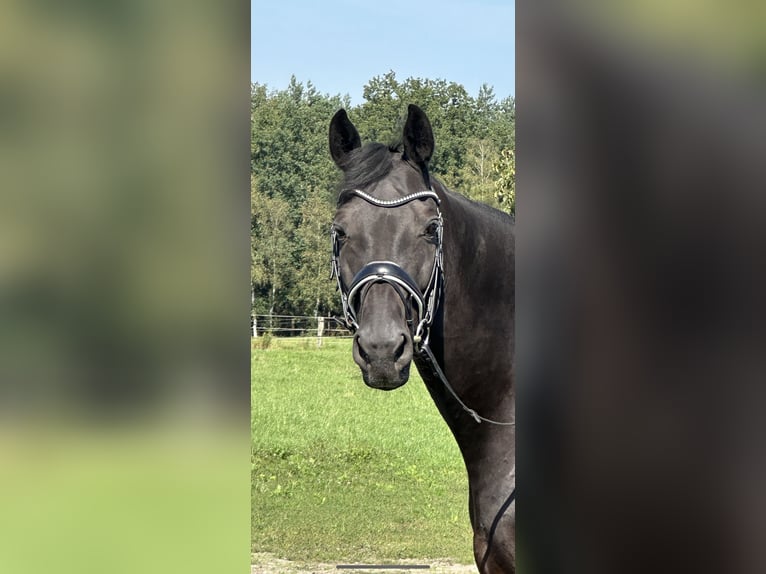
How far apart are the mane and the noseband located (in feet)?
0.28

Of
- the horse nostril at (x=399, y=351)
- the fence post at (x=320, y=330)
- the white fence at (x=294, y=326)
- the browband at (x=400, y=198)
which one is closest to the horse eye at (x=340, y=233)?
the browband at (x=400, y=198)

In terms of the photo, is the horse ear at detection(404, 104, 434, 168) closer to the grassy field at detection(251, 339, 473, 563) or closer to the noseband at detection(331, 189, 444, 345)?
the noseband at detection(331, 189, 444, 345)

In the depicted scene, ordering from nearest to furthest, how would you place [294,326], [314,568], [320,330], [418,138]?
[418,138]
[314,568]
[320,330]
[294,326]

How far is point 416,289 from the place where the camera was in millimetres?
2748

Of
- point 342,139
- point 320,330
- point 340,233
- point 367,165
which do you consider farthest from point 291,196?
point 340,233

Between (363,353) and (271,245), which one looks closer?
(363,353)

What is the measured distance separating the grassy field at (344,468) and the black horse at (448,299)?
388 centimetres

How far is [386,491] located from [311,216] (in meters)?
6.31

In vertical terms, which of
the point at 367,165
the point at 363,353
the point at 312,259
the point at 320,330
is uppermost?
the point at 312,259

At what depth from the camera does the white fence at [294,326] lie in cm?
A: 1538
